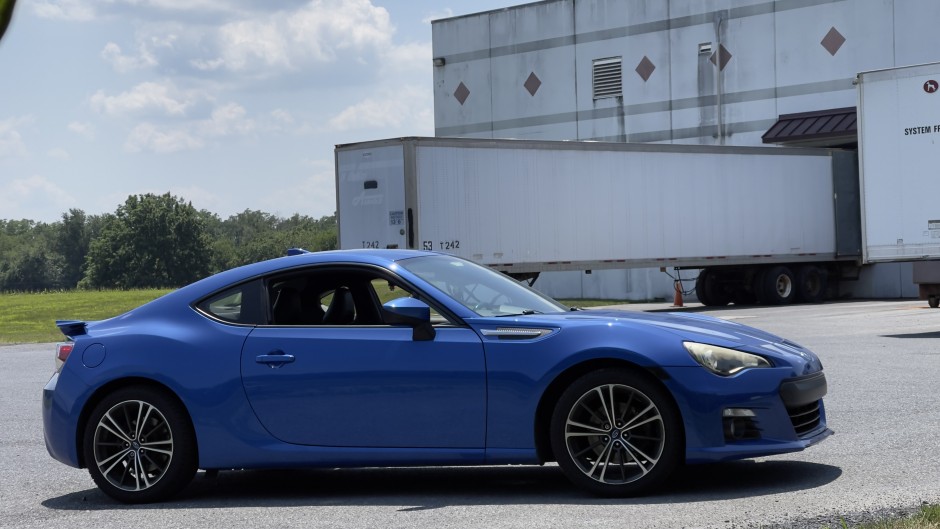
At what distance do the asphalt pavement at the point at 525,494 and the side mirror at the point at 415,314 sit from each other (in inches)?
34.4

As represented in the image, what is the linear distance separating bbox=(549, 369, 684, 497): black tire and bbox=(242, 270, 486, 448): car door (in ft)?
1.53

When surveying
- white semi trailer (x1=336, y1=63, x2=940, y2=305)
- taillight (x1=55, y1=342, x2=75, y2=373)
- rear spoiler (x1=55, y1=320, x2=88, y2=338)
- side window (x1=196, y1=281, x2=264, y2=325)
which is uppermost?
white semi trailer (x1=336, y1=63, x2=940, y2=305)

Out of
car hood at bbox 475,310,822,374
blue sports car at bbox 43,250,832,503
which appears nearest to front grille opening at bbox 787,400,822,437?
blue sports car at bbox 43,250,832,503

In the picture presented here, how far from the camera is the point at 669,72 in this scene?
1516 inches

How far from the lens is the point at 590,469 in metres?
6.42

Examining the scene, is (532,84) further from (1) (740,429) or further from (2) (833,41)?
(1) (740,429)

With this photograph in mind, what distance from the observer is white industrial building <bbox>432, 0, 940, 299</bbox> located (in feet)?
112

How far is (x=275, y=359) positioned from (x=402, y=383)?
2.38 ft

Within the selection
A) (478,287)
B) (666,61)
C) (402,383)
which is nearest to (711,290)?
(666,61)

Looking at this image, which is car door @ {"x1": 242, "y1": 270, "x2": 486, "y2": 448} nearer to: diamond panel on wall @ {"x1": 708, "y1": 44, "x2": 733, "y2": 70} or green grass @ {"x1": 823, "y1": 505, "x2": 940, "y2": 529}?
green grass @ {"x1": 823, "y1": 505, "x2": 940, "y2": 529}

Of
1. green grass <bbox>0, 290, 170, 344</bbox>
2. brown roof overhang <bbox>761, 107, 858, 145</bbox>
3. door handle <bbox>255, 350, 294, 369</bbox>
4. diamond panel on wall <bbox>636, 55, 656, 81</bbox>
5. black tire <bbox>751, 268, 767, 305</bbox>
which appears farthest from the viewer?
diamond panel on wall <bbox>636, 55, 656, 81</bbox>

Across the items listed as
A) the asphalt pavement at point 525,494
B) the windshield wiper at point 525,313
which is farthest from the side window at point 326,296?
the asphalt pavement at point 525,494

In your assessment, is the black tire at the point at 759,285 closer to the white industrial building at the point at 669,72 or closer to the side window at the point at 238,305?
the white industrial building at the point at 669,72

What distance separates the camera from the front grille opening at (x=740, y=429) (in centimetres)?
633
